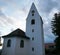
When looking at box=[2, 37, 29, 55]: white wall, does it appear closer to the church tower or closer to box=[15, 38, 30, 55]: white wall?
box=[15, 38, 30, 55]: white wall

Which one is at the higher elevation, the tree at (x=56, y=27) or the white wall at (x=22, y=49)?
the tree at (x=56, y=27)

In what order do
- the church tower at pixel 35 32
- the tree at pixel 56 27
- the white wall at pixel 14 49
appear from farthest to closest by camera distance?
1. the tree at pixel 56 27
2. the church tower at pixel 35 32
3. the white wall at pixel 14 49

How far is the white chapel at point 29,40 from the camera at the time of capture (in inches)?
1034

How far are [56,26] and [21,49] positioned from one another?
12212mm

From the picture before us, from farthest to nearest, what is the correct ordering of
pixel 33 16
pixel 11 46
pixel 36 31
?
pixel 33 16, pixel 36 31, pixel 11 46

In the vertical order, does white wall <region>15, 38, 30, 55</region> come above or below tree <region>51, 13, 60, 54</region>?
below

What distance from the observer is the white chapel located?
26.3 m

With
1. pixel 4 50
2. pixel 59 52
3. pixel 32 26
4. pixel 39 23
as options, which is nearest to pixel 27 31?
pixel 32 26

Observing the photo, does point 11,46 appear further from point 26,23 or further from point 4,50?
point 26,23

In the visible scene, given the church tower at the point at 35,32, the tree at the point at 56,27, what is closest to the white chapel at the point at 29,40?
the church tower at the point at 35,32

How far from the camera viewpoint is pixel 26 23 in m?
31.9

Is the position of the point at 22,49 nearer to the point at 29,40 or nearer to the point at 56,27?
the point at 29,40

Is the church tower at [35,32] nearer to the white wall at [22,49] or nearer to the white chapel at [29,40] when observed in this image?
the white chapel at [29,40]

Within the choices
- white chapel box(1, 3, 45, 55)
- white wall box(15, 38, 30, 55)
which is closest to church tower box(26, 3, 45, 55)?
white chapel box(1, 3, 45, 55)
